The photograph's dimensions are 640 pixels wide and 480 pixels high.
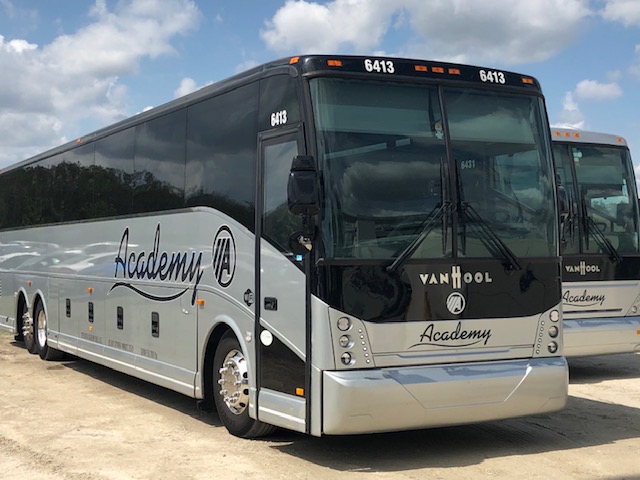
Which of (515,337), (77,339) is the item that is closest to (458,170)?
(515,337)

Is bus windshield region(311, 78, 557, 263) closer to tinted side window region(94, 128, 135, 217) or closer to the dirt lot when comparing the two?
the dirt lot

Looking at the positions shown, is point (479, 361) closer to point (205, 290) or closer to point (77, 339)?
point (205, 290)

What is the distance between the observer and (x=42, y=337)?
A: 1492cm

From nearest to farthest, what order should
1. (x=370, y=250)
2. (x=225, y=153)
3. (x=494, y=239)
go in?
(x=370, y=250), (x=494, y=239), (x=225, y=153)

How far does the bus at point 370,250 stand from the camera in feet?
22.8

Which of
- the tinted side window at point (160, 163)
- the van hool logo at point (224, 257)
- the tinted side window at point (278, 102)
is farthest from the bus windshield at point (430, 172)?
the tinted side window at point (160, 163)

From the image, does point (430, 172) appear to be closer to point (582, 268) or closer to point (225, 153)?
point (225, 153)

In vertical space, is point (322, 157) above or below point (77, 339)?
above

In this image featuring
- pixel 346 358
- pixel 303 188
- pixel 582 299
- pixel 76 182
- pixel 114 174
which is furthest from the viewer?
pixel 76 182

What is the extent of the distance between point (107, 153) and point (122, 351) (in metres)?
2.85

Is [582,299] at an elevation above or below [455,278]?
below

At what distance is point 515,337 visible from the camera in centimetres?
760

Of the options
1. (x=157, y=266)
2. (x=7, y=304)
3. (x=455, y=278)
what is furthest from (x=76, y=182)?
(x=455, y=278)

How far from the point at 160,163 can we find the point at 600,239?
6.55 meters
